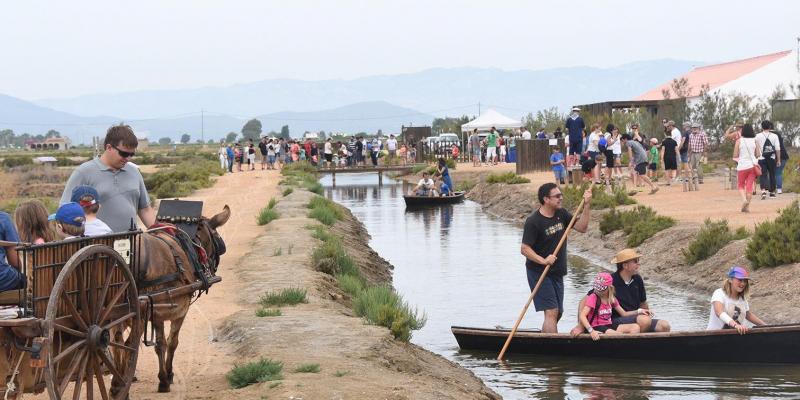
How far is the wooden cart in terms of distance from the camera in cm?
741

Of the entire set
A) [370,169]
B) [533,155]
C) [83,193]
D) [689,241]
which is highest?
[83,193]

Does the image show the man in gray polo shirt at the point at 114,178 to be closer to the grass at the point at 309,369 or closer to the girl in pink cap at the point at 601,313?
the grass at the point at 309,369

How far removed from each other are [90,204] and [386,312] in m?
4.93

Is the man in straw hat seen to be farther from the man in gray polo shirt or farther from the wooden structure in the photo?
the wooden structure

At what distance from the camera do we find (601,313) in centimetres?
1329

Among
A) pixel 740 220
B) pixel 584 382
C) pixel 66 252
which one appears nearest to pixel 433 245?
pixel 740 220

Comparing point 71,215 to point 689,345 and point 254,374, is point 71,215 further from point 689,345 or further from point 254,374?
point 689,345

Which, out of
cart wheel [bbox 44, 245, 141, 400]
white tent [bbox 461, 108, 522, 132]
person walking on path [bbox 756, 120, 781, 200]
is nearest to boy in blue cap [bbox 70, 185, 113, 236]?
cart wheel [bbox 44, 245, 141, 400]

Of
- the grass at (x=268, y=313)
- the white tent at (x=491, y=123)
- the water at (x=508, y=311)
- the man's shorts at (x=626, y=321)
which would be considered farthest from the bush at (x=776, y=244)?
the white tent at (x=491, y=123)

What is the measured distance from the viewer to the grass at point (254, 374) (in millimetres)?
9664

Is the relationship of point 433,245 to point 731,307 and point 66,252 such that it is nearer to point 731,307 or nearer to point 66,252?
point 731,307

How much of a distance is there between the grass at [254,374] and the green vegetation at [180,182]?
3134 centimetres

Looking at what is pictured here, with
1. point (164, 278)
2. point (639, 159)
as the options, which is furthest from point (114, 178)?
point (639, 159)

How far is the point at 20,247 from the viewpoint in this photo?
7379 mm
